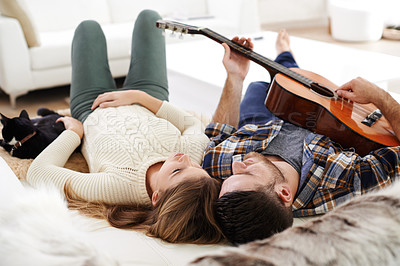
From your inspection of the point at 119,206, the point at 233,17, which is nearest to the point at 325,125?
the point at 119,206

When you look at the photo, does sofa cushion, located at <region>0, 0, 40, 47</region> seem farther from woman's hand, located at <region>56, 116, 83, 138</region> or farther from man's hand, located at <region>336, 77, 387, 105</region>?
man's hand, located at <region>336, 77, 387, 105</region>

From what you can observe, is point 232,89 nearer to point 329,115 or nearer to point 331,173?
point 329,115

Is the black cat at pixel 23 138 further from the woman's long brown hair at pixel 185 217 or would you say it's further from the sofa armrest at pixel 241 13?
the sofa armrest at pixel 241 13

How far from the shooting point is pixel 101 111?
1.72 m

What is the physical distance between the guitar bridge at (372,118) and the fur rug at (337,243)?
694 millimetres

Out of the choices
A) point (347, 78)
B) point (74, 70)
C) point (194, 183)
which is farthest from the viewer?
point (347, 78)

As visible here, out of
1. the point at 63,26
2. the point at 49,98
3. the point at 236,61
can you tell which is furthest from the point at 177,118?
the point at 63,26

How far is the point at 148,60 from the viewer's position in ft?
6.48

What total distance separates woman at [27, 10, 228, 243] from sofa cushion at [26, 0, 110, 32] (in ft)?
6.25

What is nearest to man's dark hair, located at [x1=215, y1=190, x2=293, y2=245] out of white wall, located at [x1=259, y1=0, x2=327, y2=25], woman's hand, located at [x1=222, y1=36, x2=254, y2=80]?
woman's hand, located at [x1=222, y1=36, x2=254, y2=80]

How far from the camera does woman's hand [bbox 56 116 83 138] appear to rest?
5.48 ft

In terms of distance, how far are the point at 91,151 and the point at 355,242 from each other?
106 cm

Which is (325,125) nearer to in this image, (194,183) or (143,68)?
(194,183)

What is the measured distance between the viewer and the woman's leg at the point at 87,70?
73.9 inches
